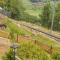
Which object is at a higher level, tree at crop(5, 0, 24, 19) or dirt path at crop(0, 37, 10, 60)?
dirt path at crop(0, 37, 10, 60)

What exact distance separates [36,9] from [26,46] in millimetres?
60948

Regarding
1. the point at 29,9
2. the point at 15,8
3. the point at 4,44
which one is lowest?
the point at 29,9

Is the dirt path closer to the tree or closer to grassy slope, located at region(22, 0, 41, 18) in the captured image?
the tree

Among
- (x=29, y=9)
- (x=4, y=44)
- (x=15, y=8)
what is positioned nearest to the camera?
(x=4, y=44)

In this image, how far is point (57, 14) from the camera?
55.3m

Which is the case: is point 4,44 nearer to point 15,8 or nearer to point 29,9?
point 15,8

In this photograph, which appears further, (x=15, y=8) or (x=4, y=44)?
(x=15, y=8)

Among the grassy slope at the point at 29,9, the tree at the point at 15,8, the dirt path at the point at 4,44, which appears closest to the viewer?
the dirt path at the point at 4,44

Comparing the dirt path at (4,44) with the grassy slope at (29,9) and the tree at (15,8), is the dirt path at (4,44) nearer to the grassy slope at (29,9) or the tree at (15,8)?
the tree at (15,8)

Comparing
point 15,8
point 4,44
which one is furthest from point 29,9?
point 4,44

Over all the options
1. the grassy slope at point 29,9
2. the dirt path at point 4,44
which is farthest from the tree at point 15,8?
the dirt path at point 4,44

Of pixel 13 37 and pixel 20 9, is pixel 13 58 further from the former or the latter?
pixel 20 9

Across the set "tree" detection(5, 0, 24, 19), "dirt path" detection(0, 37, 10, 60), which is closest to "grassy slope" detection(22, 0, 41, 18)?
"tree" detection(5, 0, 24, 19)

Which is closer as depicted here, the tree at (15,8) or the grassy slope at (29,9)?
the tree at (15,8)
